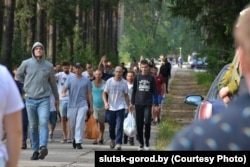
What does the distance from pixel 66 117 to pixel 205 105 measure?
9835 mm

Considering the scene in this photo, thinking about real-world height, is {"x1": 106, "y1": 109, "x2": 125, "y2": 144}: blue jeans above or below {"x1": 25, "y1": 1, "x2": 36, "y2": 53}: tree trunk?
below

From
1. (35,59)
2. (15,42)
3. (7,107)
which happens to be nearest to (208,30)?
(15,42)

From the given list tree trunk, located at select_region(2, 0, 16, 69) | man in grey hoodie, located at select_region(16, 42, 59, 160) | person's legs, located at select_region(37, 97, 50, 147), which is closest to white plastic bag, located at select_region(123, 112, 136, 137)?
man in grey hoodie, located at select_region(16, 42, 59, 160)

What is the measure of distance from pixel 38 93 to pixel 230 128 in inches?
437

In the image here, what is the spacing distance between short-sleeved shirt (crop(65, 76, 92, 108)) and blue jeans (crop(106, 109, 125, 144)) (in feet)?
1.91

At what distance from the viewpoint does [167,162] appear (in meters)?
3.59

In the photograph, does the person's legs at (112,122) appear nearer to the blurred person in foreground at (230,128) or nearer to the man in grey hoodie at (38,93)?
the man in grey hoodie at (38,93)

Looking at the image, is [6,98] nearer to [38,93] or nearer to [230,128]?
Result: [230,128]

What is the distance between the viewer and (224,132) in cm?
312

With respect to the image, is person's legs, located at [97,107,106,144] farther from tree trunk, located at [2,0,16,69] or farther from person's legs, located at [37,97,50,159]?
tree trunk, located at [2,0,16,69]

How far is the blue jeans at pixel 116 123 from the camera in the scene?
666 inches

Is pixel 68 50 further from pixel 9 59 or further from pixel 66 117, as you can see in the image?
pixel 66 117

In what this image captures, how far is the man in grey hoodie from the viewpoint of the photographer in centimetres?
1407

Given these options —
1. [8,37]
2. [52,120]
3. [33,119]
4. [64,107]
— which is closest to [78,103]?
[52,120]
